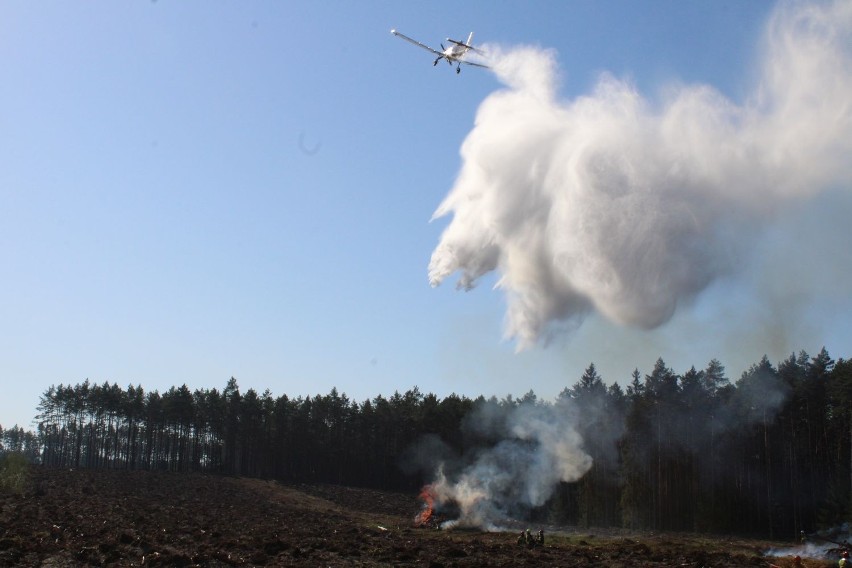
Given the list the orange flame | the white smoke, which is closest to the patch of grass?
the orange flame

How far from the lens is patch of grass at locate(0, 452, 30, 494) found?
65188 millimetres

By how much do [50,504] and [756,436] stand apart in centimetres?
5952

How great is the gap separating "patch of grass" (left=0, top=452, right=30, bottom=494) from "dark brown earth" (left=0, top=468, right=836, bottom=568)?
4.00ft

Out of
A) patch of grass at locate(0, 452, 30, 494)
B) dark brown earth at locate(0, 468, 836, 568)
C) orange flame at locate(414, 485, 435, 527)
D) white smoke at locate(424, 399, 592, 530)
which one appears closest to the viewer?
dark brown earth at locate(0, 468, 836, 568)

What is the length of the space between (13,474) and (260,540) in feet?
117

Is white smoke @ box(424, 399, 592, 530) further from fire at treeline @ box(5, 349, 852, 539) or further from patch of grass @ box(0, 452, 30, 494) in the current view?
patch of grass @ box(0, 452, 30, 494)

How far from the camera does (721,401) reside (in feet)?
235

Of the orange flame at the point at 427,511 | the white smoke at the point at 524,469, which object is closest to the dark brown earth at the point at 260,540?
the orange flame at the point at 427,511

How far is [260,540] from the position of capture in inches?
1684

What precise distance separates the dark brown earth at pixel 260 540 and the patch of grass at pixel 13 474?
122 centimetres

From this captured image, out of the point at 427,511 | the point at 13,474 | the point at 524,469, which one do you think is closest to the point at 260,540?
the point at 427,511

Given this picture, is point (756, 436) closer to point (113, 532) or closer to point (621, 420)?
point (621, 420)

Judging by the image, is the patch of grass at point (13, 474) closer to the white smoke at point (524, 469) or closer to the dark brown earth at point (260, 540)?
the dark brown earth at point (260, 540)

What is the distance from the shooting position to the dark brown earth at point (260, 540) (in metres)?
36.3
